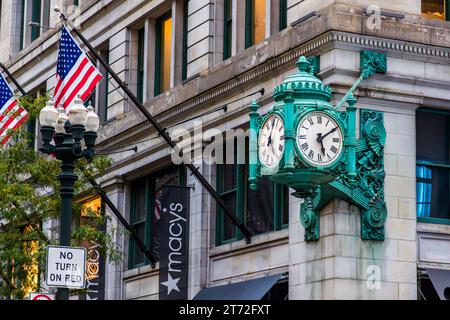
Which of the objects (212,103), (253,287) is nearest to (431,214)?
(253,287)

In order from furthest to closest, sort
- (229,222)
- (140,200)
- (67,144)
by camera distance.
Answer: (140,200), (229,222), (67,144)

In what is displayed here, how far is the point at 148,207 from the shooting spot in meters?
31.9

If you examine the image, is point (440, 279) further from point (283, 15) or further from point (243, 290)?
point (283, 15)

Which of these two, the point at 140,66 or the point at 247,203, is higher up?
the point at 140,66

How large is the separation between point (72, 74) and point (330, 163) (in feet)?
24.8

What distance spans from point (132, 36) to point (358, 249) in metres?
13.0

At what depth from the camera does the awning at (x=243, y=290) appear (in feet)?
81.3

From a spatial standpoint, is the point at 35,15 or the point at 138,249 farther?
the point at 35,15

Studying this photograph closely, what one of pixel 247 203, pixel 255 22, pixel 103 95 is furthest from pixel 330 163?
pixel 103 95

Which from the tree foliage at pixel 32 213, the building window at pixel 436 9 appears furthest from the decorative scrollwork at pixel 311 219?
the tree foliage at pixel 32 213

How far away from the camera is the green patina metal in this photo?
22.3 meters

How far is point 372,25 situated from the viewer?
2433cm

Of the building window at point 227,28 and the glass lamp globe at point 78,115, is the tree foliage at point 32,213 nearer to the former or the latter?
the building window at point 227,28

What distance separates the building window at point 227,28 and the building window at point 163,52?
10.4ft
